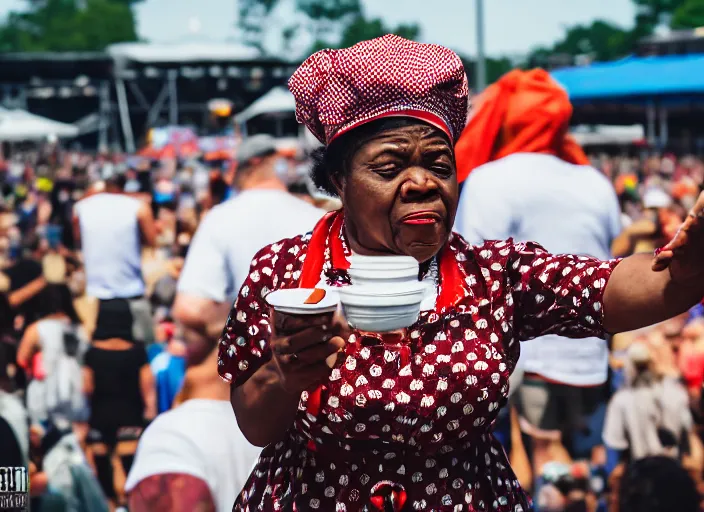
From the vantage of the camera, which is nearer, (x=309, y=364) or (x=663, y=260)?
(x=309, y=364)

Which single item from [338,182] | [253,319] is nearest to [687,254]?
[338,182]

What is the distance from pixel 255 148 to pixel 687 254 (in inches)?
130

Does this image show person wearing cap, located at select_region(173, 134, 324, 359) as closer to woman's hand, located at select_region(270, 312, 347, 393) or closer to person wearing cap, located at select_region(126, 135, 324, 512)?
person wearing cap, located at select_region(126, 135, 324, 512)

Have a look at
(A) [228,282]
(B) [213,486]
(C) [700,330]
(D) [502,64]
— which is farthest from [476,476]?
(D) [502,64]

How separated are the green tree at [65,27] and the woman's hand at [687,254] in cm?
10443

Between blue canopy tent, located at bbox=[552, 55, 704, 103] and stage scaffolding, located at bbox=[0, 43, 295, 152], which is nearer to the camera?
blue canopy tent, located at bbox=[552, 55, 704, 103]

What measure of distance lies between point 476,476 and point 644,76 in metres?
17.0

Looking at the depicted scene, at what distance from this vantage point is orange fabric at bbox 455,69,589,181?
4184mm

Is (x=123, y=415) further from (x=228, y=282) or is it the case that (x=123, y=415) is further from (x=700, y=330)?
(x=700, y=330)

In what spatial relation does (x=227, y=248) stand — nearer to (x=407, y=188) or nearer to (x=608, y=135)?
(x=407, y=188)

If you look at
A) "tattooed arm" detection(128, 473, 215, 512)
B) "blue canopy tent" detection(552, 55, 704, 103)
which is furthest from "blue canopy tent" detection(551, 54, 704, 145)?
"tattooed arm" detection(128, 473, 215, 512)

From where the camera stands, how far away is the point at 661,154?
21.6 metres

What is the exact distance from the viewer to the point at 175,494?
127 inches


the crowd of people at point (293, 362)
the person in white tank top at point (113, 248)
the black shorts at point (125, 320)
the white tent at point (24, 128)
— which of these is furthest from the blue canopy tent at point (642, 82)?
the white tent at point (24, 128)
